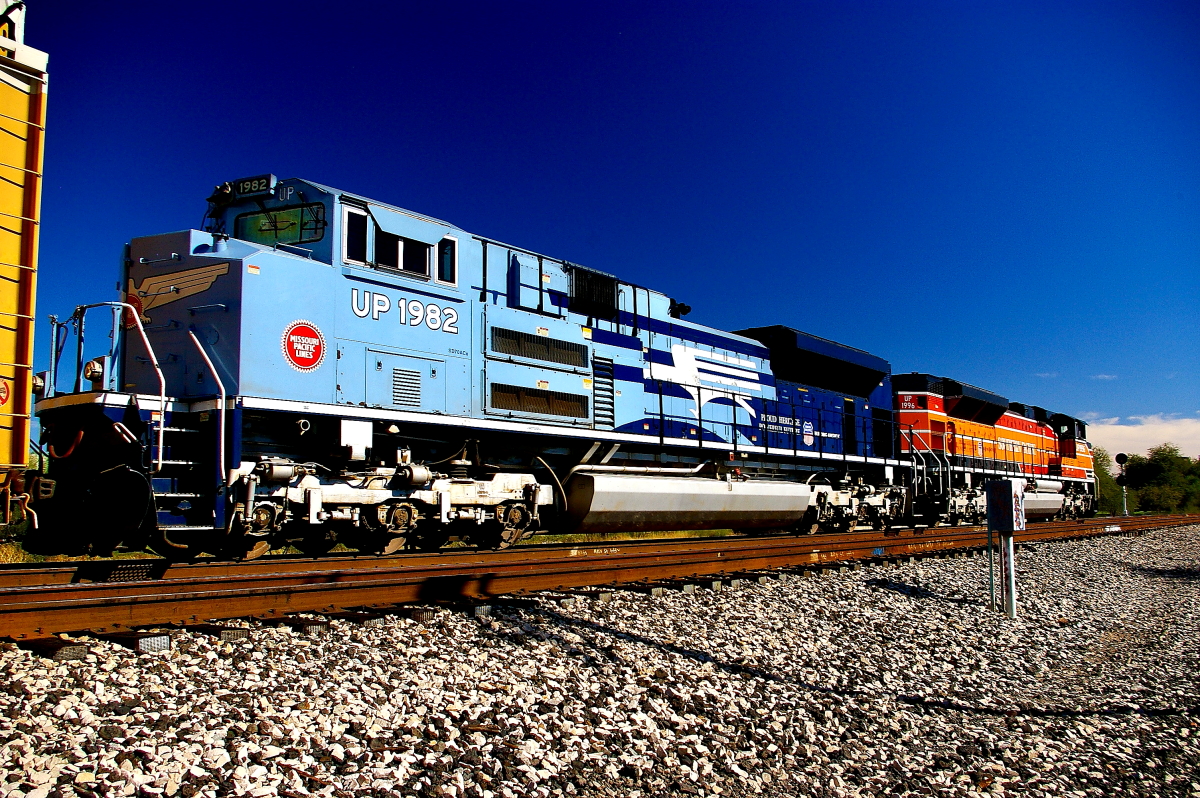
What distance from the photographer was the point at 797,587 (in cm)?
783

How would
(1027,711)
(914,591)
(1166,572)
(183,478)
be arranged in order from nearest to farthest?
(1027,711) → (183,478) → (914,591) → (1166,572)

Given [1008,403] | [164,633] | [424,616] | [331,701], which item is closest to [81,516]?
[164,633]

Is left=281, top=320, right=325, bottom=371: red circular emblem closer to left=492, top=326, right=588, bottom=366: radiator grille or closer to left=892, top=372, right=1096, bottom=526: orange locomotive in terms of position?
left=492, top=326, right=588, bottom=366: radiator grille

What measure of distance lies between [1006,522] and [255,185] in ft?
27.1

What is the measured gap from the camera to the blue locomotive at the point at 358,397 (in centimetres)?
677

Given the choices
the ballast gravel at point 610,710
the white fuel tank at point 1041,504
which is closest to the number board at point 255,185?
the ballast gravel at point 610,710

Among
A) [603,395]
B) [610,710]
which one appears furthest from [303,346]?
[610,710]

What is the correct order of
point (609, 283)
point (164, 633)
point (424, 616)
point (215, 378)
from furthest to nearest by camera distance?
point (609, 283), point (215, 378), point (424, 616), point (164, 633)

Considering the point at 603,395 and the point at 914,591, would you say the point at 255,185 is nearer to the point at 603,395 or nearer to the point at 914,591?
the point at 603,395

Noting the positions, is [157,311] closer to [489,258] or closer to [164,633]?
[489,258]

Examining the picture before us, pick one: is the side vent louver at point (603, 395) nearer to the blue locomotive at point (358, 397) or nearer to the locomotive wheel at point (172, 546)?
the blue locomotive at point (358, 397)

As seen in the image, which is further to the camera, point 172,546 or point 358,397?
point 358,397

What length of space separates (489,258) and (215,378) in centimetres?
357

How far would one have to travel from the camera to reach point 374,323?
8.16 metres
